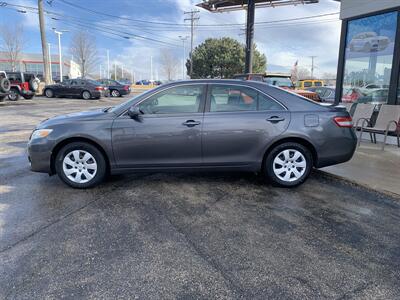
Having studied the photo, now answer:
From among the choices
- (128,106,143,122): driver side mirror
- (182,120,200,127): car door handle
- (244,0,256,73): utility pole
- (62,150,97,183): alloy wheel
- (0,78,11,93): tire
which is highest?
(244,0,256,73): utility pole

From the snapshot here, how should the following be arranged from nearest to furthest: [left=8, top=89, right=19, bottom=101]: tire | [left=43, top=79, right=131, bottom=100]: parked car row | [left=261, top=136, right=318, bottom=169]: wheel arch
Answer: [left=261, top=136, right=318, bottom=169]: wheel arch < [left=8, top=89, right=19, bottom=101]: tire < [left=43, top=79, right=131, bottom=100]: parked car row

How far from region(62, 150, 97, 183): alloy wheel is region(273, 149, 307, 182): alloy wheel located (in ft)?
8.57

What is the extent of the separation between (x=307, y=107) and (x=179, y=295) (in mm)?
3304

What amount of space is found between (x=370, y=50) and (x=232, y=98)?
5862 millimetres

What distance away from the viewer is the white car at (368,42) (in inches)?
318

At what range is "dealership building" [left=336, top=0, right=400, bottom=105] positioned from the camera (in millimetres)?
7653

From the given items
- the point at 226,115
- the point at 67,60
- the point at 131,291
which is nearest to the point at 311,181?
the point at 226,115

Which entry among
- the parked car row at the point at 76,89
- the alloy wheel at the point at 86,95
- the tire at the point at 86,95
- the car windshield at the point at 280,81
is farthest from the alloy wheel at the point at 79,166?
the alloy wheel at the point at 86,95

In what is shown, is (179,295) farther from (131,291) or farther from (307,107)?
(307,107)

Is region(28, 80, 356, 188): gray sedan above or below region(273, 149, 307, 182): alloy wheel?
above

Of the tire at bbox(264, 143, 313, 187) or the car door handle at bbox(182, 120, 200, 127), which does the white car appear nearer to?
the tire at bbox(264, 143, 313, 187)

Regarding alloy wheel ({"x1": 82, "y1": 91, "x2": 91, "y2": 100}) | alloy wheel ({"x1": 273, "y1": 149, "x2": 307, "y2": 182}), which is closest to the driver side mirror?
alloy wheel ({"x1": 273, "y1": 149, "x2": 307, "y2": 182})

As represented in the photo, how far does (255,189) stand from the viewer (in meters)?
4.70

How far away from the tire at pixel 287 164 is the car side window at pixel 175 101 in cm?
131
